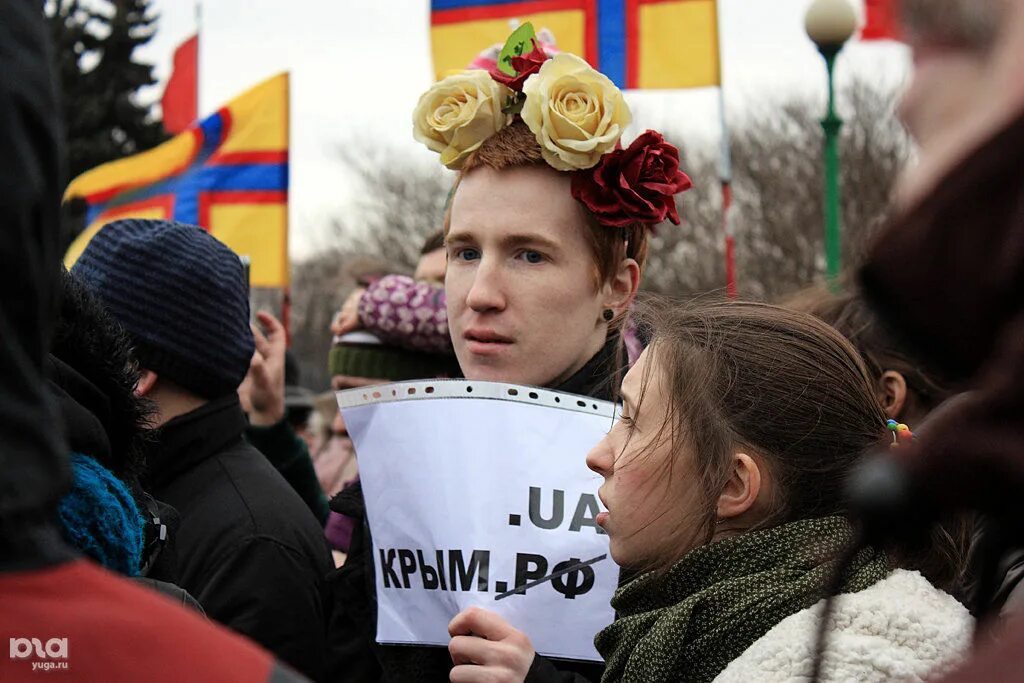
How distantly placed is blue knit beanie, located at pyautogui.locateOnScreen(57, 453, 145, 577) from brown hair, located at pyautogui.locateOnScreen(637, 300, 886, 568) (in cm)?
96

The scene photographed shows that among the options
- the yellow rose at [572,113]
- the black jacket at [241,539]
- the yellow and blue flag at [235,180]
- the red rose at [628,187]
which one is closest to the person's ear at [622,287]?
the red rose at [628,187]

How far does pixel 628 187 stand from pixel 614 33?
4.52m

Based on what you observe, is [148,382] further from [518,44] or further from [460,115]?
[518,44]

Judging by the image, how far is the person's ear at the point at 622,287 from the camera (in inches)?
119

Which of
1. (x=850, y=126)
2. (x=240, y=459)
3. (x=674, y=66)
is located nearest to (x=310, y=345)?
(x=850, y=126)

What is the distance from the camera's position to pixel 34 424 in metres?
1.16

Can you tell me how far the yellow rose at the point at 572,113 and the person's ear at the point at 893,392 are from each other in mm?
1188

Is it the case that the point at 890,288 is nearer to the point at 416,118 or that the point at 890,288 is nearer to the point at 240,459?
the point at 416,118

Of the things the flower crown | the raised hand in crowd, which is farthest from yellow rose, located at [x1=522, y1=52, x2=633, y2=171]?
the raised hand in crowd

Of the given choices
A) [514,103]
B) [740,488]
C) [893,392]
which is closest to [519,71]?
[514,103]

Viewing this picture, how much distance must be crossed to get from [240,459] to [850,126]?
29.1 metres

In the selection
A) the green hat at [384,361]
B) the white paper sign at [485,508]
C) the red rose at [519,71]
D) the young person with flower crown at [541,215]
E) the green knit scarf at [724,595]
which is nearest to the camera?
the green knit scarf at [724,595]

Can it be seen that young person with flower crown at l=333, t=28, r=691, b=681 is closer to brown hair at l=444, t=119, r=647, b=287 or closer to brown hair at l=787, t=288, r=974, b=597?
brown hair at l=444, t=119, r=647, b=287

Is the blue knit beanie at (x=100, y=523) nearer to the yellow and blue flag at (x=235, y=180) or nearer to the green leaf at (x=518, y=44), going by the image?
the green leaf at (x=518, y=44)
